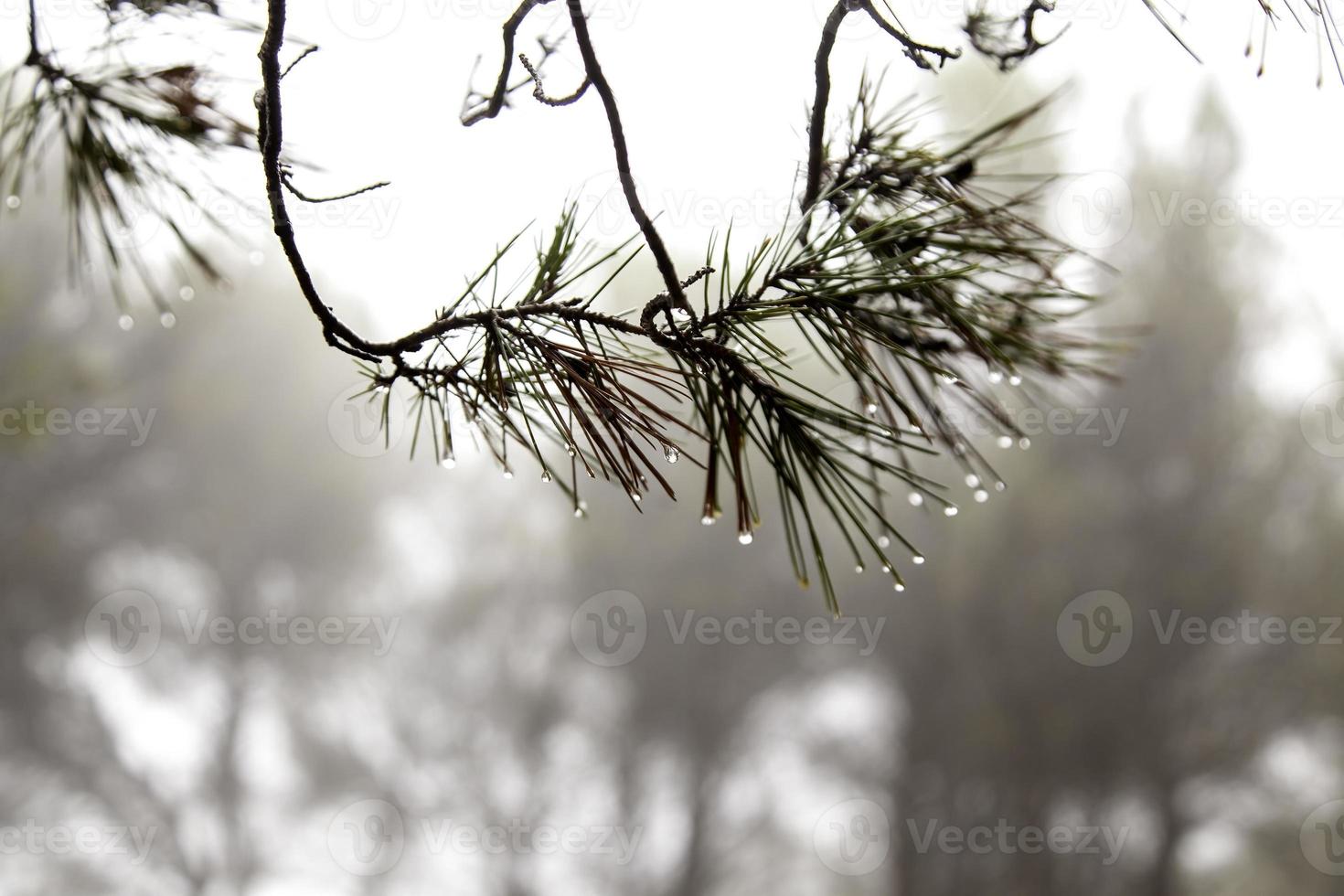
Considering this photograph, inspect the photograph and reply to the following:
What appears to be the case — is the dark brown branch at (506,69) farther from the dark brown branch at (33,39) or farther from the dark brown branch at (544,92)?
the dark brown branch at (33,39)

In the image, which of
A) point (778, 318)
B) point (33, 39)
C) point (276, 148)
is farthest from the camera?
point (33, 39)

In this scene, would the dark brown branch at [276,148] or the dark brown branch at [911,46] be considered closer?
the dark brown branch at [276,148]

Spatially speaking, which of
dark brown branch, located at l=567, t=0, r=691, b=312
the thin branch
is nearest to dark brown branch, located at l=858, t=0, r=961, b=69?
dark brown branch, located at l=567, t=0, r=691, b=312

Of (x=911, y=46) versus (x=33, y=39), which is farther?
(x=33, y=39)

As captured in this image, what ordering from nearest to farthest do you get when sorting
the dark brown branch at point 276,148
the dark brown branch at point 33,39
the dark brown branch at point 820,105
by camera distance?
the dark brown branch at point 276,148 < the dark brown branch at point 820,105 < the dark brown branch at point 33,39

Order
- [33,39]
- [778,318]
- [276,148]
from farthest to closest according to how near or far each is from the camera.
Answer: [33,39]
[778,318]
[276,148]

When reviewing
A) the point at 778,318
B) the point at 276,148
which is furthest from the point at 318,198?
the point at 778,318

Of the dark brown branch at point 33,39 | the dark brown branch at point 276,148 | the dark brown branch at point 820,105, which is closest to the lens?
the dark brown branch at point 276,148

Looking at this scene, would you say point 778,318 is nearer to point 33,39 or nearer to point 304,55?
point 304,55

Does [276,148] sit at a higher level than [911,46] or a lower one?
lower

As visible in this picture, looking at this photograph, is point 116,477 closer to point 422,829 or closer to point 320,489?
point 320,489

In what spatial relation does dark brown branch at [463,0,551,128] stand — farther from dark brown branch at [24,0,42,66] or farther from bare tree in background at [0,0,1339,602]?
dark brown branch at [24,0,42,66]

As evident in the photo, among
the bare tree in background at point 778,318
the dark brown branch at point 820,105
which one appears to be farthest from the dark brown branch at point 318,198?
the dark brown branch at point 820,105
